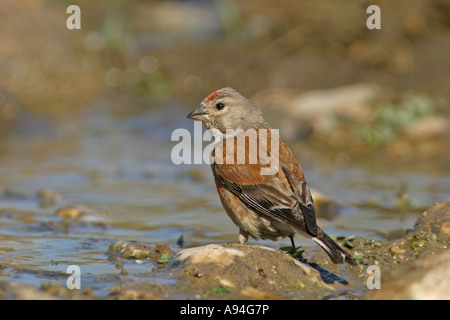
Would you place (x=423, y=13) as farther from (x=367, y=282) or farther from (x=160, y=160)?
(x=367, y=282)

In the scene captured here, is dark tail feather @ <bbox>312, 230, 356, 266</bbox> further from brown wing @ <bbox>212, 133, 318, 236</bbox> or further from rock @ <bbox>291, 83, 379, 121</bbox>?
rock @ <bbox>291, 83, 379, 121</bbox>

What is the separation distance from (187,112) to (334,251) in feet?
25.6

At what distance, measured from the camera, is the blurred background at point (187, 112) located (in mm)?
6797

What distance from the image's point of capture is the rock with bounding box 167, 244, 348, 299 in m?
4.44

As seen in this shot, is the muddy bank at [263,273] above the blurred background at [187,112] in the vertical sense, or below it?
below

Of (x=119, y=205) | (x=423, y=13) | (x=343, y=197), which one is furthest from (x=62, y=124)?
(x=423, y=13)

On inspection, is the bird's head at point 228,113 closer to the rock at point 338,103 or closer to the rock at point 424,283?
the rock at point 424,283

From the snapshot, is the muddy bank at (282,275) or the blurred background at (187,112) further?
the blurred background at (187,112)

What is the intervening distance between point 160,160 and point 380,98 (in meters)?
3.69

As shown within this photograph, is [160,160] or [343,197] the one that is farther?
[160,160]

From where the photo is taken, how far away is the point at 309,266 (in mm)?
4977

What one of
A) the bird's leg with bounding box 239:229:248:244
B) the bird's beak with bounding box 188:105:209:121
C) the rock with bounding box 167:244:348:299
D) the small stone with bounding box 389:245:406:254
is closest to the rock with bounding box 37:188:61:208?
the bird's beak with bounding box 188:105:209:121

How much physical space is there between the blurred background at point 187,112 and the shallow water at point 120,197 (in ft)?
0.09

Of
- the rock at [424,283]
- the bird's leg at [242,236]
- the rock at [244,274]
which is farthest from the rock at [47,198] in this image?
the rock at [424,283]
